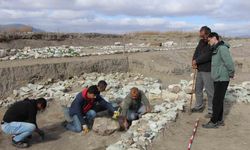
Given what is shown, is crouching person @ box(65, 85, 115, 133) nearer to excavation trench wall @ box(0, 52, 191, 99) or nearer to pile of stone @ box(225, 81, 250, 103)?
pile of stone @ box(225, 81, 250, 103)

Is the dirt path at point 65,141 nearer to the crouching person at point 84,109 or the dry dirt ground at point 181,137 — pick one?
the dry dirt ground at point 181,137

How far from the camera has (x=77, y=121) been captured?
362 inches

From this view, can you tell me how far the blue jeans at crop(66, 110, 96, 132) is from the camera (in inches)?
362

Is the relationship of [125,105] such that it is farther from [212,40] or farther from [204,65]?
[212,40]

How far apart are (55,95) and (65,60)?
3.32m

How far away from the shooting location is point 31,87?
13.9 meters

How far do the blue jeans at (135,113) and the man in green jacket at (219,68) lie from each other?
5.91 feet

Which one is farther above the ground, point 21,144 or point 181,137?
point 181,137

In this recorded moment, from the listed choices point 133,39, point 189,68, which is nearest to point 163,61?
point 189,68

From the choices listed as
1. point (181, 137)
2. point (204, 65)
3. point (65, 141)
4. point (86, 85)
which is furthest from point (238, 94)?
point (86, 85)

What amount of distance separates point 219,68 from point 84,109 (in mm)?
3335

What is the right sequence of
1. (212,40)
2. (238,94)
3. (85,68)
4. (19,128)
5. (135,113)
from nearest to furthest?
(212,40)
(19,128)
(135,113)
(238,94)
(85,68)

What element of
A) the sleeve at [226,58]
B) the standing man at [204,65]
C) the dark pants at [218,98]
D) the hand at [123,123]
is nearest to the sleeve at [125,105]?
the hand at [123,123]

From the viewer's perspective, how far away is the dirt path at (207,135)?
24.1 ft
